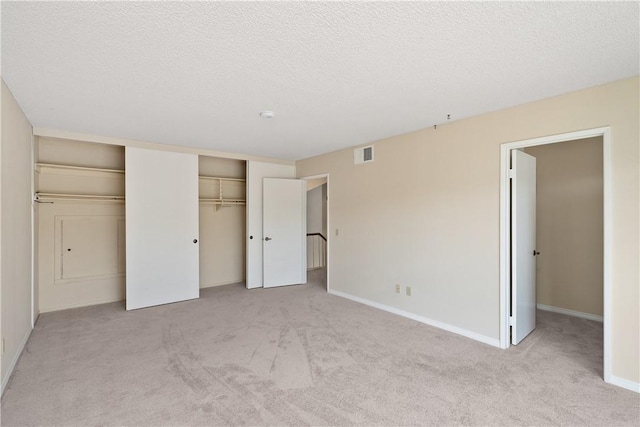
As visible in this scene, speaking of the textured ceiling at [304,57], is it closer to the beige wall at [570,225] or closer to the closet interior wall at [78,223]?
the closet interior wall at [78,223]

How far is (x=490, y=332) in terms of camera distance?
124 inches

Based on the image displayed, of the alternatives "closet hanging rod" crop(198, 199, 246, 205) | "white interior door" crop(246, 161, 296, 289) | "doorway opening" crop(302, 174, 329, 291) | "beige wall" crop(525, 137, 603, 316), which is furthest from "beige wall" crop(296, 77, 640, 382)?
"doorway opening" crop(302, 174, 329, 291)

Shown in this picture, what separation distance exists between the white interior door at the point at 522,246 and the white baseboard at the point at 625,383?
2.51 ft

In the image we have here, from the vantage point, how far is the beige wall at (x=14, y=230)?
7.88 ft

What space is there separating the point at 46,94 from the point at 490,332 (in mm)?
4771

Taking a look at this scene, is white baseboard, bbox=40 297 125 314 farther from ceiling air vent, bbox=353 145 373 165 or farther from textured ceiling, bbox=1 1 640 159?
ceiling air vent, bbox=353 145 373 165

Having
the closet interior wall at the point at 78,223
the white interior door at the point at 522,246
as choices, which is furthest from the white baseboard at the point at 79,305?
the white interior door at the point at 522,246

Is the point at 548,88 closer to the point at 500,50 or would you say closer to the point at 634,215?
the point at 500,50

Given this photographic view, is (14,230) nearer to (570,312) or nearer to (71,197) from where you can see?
(71,197)

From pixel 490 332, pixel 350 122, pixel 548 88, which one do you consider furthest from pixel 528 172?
pixel 350 122

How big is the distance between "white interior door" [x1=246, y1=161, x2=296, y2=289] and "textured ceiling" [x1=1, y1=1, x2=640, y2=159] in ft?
7.26

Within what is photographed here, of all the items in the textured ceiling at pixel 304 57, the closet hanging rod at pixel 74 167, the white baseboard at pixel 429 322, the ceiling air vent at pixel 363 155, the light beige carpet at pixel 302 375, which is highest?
the textured ceiling at pixel 304 57

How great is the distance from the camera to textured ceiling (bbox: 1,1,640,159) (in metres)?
1.57

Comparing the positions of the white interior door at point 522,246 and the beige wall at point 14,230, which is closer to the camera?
the beige wall at point 14,230
